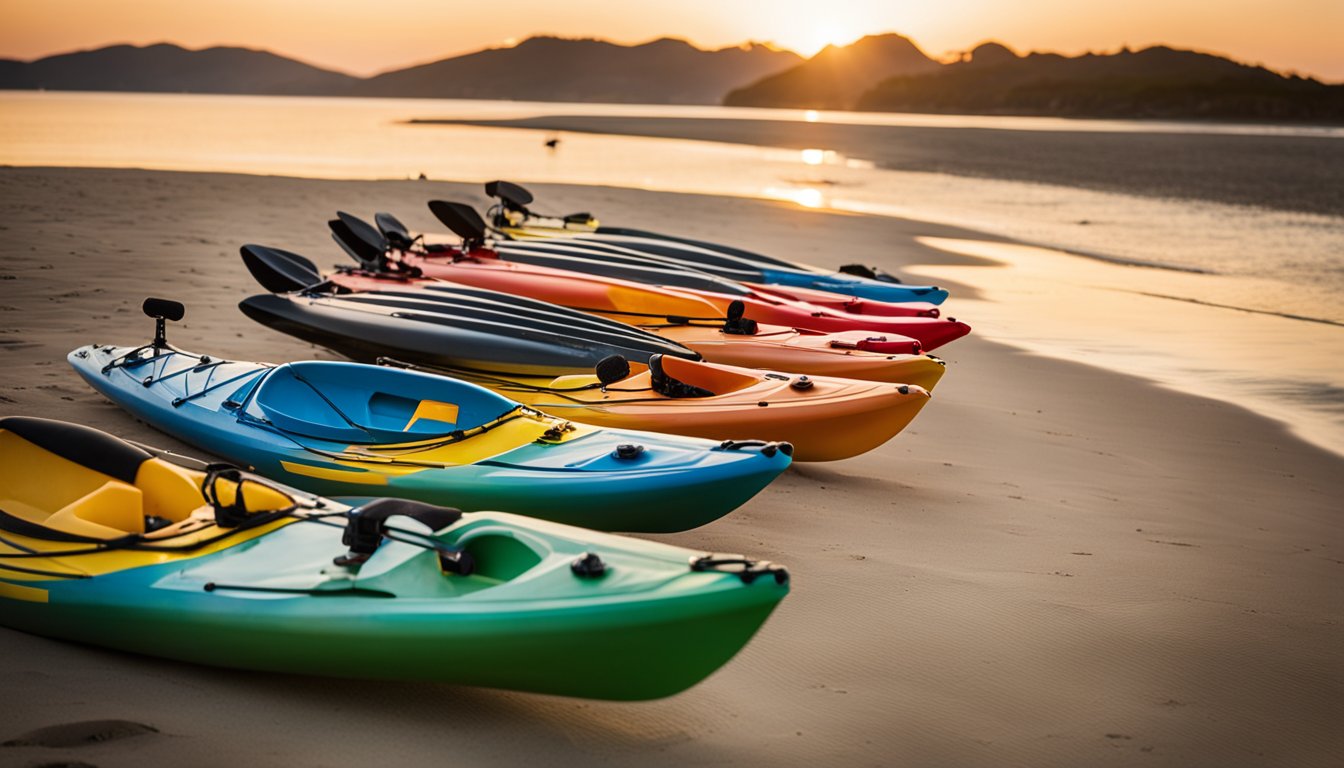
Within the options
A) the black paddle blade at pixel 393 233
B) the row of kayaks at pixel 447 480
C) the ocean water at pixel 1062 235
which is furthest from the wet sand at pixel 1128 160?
the row of kayaks at pixel 447 480

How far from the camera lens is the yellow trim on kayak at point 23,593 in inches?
147

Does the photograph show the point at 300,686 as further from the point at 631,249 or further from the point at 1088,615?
the point at 631,249

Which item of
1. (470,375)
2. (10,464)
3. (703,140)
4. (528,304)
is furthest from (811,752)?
(703,140)

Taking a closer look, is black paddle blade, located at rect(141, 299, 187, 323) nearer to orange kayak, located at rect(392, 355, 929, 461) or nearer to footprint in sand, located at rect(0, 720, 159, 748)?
orange kayak, located at rect(392, 355, 929, 461)

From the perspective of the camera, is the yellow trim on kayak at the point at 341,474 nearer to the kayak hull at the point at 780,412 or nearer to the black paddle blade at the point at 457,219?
the kayak hull at the point at 780,412

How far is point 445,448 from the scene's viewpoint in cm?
497

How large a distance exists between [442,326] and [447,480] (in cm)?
275

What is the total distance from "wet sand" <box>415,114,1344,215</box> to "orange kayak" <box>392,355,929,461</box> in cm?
2565

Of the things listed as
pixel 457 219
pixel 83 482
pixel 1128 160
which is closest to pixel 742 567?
pixel 83 482

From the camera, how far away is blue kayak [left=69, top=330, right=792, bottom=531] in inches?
180

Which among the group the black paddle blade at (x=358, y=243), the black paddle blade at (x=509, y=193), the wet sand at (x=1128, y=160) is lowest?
the black paddle blade at (x=358, y=243)

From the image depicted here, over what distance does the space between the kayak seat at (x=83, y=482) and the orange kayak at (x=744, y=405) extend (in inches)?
90.2

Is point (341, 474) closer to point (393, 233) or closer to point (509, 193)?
point (393, 233)

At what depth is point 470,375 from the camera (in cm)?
709
